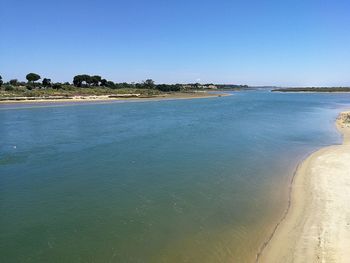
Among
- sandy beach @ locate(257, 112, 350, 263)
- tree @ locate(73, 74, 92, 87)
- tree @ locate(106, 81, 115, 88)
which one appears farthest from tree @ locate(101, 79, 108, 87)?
sandy beach @ locate(257, 112, 350, 263)

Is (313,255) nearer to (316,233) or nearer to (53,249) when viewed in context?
(316,233)

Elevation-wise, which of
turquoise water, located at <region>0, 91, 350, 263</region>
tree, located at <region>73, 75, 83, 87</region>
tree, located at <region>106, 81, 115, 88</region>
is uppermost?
tree, located at <region>73, 75, 83, 87</region>

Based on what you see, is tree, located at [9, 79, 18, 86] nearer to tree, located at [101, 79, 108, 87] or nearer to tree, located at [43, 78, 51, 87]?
tree, located at [43, 78, 51, 87]

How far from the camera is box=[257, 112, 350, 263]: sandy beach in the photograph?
9188 millimetres

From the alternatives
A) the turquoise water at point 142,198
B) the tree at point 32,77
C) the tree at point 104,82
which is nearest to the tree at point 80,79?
the tree at point 104,82

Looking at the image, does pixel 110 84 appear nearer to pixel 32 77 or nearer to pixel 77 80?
pixel 77 80

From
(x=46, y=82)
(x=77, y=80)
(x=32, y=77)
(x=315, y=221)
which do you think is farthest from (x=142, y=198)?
(x=77, y=80)

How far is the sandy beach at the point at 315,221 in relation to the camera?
9.19 m

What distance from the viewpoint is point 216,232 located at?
1096 cm

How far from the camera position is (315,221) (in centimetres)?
1122

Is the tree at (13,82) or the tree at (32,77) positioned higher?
the tree at (32,77)

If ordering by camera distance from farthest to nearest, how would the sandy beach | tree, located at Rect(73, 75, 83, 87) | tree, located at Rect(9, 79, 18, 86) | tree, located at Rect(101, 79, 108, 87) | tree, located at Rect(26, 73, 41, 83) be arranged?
tree, located at Rect(101, 79, 108, 87) → tree, located at Rect(73, 75, 83, 87) → tree, located at Rect(26, 73, 41, 83) → tree, located at Rect(9, 79, 18, 86) → the sandy beach

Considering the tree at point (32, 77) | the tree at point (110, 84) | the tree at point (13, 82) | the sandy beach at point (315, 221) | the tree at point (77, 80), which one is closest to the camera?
the sandy beach at point (315, 221)

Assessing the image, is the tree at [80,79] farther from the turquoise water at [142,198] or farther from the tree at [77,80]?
the turquoise water at [142,198]
